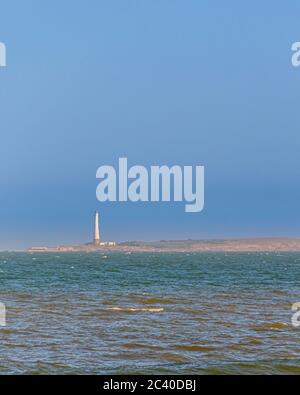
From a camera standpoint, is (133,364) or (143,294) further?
(143,294)

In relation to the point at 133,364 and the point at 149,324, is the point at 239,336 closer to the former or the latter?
the point at 149,324

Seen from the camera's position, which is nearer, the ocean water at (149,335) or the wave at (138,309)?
the ocean water at (149,335)

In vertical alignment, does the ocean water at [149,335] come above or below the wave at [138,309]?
above

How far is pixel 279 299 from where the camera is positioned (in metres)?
57.2

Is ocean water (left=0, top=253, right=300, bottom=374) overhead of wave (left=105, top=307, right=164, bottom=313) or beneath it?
overhead

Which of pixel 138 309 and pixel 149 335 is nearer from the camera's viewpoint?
pixel 149 335

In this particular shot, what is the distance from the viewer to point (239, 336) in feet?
114

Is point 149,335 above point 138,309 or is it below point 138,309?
above

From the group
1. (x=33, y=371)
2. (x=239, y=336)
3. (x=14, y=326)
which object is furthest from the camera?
(x=14, y=326)

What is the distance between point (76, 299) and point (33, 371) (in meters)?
30.5

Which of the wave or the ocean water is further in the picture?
the wave
